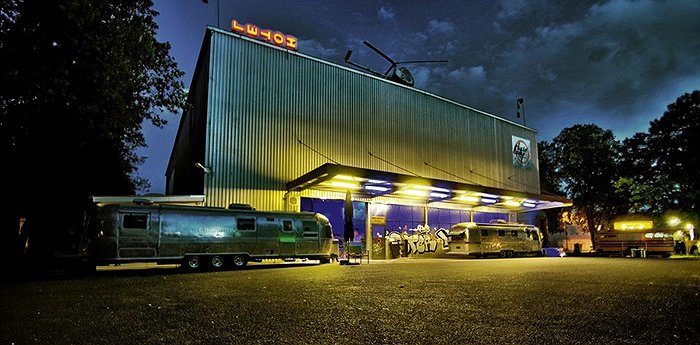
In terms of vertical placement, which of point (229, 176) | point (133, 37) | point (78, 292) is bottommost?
point (78, 292)

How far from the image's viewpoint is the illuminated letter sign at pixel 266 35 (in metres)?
22.9

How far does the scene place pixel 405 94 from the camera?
2948cm

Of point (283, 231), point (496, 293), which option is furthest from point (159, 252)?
point (496, 293)

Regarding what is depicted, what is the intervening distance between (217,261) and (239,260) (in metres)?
0.87

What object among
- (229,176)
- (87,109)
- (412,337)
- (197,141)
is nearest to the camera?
(412,337)

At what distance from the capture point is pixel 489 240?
25.7 metres

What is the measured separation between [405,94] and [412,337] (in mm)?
26847

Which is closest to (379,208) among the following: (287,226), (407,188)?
(407,188)

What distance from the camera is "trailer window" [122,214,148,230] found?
1417 cm

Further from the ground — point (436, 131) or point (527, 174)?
point (436, 131)

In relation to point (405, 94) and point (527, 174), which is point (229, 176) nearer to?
point (405, 94)

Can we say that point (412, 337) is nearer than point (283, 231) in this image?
Yes

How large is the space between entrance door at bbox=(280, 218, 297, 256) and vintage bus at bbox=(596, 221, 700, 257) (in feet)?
81.5

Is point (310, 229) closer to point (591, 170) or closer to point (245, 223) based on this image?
point (245, 223)
